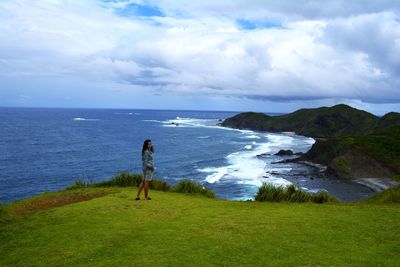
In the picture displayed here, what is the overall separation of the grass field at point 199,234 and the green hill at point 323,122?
10775 cm

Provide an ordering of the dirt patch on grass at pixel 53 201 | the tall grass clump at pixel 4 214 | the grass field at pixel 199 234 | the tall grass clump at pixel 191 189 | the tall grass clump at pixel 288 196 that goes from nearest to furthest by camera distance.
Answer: the grass field at pixel 199 234
the tall grass clump at pixel 4 214
the dirt patch on grass at pixel 53 201
the tall grass clump at pixel 288 196
the tall grass clump at pixel 191 189

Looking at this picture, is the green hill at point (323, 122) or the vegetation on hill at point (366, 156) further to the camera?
the green hill at point (323, 122)

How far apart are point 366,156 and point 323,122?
8250 centimetres

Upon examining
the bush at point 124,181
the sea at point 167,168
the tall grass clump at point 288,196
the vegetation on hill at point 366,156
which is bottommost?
the sea at point 167,168

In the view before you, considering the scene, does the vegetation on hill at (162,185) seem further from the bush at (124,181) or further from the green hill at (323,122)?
the green hill at (323,122)

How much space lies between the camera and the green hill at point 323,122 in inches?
4954

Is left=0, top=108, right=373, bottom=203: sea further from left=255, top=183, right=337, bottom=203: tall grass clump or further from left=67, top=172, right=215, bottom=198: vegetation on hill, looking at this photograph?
left=255, top=183, right=337, bottom=203: tall grass clump

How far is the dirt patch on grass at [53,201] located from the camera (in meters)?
15.2

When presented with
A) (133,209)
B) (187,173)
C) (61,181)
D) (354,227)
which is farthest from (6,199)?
(354,227)

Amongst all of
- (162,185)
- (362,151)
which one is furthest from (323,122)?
(162,185)

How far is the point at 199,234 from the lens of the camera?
35.4 ft

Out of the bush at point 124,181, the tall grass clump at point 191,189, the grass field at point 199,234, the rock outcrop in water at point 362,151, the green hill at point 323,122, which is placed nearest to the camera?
the grass field at point 199,234

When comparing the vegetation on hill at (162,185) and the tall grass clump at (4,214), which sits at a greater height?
the vegetation on hill at (162,185)

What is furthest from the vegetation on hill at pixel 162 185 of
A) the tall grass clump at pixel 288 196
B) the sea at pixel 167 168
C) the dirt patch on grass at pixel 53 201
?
the sea at pixel 167 168
